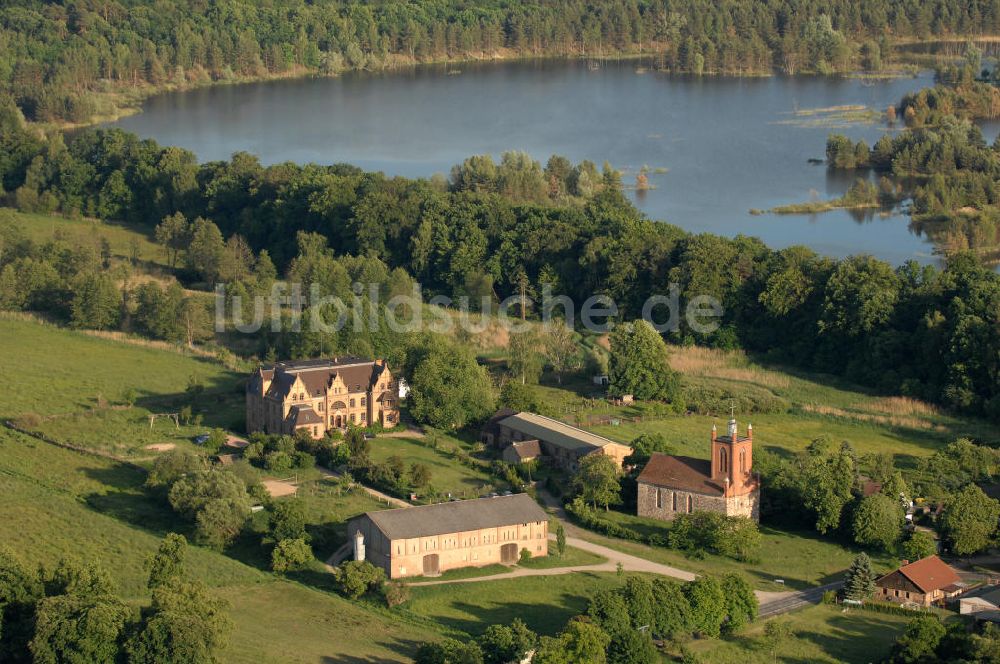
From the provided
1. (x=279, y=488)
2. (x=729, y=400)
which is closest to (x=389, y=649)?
(x=279, y=488)

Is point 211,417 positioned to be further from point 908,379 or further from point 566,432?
point 908,379

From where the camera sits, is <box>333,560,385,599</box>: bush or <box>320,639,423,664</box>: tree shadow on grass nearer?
<box>320,639,423,664</box>: tree shadow on grass

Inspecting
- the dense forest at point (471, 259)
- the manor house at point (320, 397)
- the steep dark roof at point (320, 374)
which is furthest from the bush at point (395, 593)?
the dense forest at point (471, 259)

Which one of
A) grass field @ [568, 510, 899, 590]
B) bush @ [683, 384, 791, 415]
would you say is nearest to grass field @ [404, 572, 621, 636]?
grass field @ [568, 510, 899, 590]

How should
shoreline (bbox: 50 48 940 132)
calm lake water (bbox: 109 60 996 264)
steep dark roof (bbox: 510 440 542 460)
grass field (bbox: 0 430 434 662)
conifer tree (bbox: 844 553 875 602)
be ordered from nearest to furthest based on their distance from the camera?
grass field (bbox: 0 430 434 662), conifer tree (bbox: 844 553 875 602), steep dark roof (bbox: 510 440 542 460), calm lake water (bbox: 109 60 996 264), shoreline (bbox: 50 48 940 132)

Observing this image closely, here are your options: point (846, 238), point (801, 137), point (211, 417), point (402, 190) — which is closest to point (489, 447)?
point (211, 417)

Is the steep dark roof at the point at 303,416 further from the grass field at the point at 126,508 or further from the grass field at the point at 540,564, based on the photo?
the grass field at the point at 540,564

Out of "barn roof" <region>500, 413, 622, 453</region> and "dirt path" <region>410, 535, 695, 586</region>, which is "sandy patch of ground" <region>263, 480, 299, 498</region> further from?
"barn roof" <region>500, 413, 622, 453</region>

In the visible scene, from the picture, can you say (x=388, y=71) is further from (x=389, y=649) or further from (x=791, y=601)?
(x=389, y=649)
